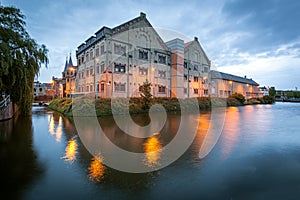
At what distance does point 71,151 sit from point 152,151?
11.4 feet

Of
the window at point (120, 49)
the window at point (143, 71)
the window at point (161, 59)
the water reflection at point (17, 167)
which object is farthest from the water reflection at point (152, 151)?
the window at point (161, 59)

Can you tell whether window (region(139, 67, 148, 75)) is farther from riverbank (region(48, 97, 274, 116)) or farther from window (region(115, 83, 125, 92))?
riverbank (region(48, 97, 274, 116))

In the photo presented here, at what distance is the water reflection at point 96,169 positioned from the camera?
16.8 feet

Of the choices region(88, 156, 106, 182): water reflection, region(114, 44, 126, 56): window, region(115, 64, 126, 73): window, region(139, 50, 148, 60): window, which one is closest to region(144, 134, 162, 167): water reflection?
region(88, 156, 106, 182): water reflection

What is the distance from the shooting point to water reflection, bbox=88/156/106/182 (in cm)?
511

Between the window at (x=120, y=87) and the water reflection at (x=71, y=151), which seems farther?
the window at (x=120, y=87)

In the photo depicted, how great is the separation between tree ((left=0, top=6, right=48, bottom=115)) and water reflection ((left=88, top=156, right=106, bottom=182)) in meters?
6.57

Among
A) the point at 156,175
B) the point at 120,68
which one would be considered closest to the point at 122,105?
the point at 120,68

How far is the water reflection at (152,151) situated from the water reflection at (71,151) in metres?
2.78

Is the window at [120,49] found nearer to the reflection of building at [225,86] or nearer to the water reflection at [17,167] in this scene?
the water reflection at [17,167]

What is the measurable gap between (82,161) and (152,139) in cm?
430

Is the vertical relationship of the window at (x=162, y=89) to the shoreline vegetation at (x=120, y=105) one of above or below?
above

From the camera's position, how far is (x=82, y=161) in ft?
21.2

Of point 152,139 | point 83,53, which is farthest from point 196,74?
point 152,139
